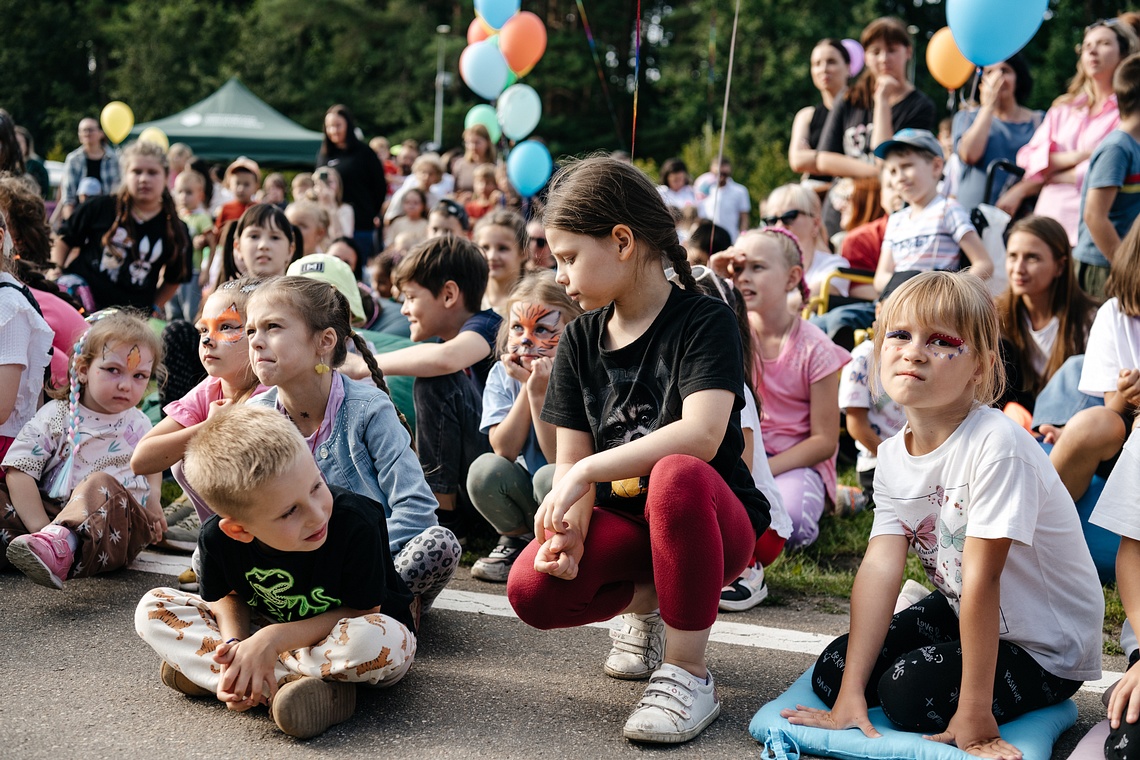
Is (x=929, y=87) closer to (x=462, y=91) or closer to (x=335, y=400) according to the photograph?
(x=462, y=91)

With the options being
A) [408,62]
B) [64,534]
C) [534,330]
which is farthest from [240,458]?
[408,62]

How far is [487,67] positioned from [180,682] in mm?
10575

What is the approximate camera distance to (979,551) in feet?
7.64

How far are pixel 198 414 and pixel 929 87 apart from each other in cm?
2791

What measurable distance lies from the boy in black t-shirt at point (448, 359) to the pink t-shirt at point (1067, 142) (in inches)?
140

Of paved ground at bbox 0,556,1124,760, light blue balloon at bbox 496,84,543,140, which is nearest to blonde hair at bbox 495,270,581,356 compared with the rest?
A: paved ground at bbox 0,556,1124,760

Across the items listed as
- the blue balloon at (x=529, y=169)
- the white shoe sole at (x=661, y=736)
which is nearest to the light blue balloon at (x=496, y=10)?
the blue balloon at (x=529, y=169)

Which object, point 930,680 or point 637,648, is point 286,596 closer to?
point 637,648

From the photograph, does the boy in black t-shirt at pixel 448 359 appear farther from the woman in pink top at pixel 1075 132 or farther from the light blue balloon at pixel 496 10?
the light blue balloon at pixel 496 10

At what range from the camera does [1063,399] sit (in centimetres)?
381

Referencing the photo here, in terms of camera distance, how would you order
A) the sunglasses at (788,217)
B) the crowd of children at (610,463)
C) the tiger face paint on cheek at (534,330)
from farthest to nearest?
the sunglasses at (788,217) < the tiger face paint on cheek at (534,330) < the crowd of children at (610,463)

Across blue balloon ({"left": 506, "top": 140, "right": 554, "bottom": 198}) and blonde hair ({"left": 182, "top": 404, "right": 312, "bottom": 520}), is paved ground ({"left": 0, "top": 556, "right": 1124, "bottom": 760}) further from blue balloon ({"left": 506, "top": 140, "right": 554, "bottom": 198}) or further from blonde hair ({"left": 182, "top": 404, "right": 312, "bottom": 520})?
blue balloon ({"left": 506, "top": 140, "right": 554, "bottom": 198})

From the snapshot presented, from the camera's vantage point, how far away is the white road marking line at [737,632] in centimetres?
306

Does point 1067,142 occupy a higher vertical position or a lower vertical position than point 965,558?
higher
